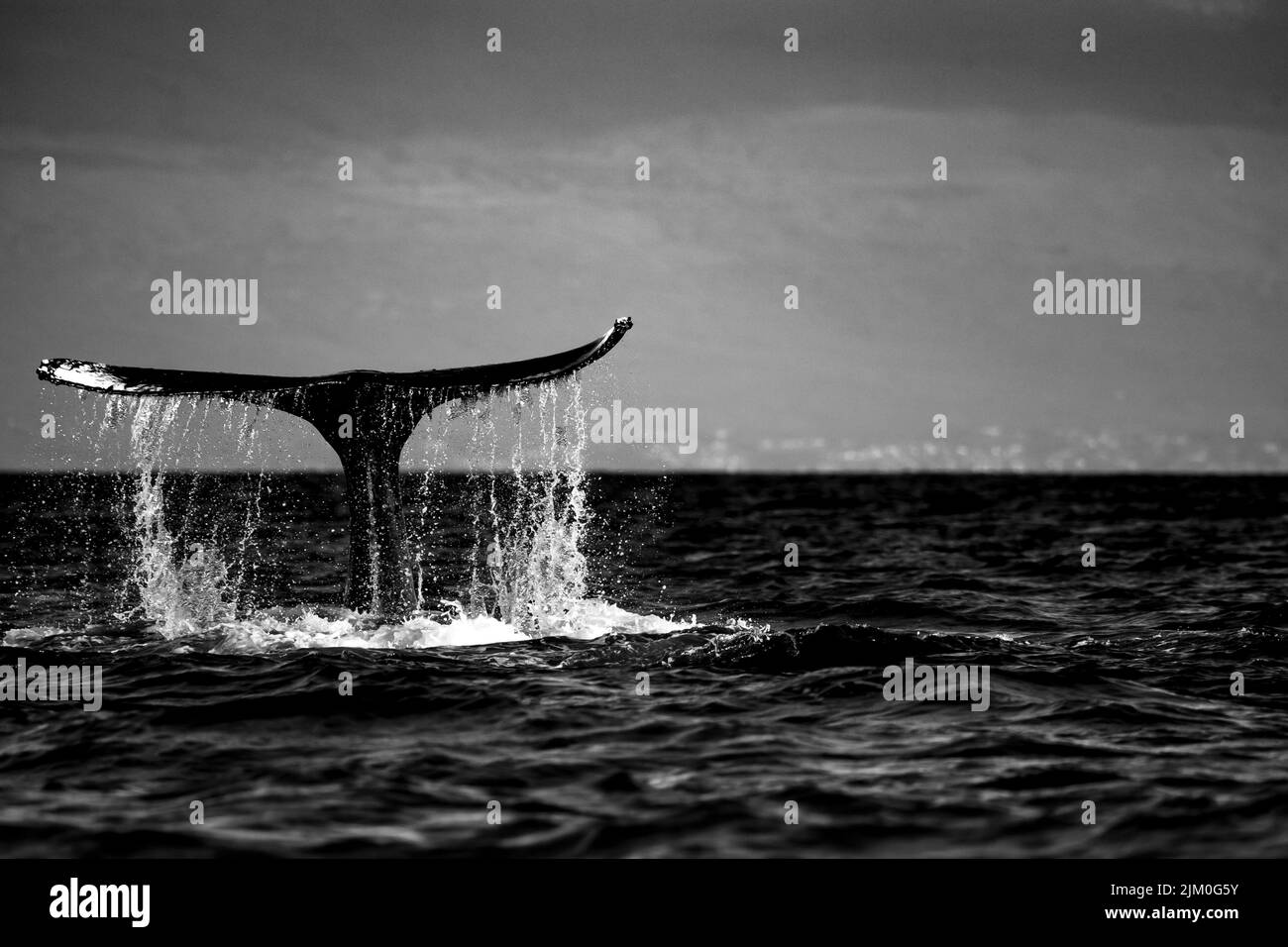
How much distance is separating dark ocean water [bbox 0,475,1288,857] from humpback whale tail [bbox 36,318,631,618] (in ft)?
2.82

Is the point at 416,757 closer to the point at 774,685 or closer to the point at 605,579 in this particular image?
the point at 774,685

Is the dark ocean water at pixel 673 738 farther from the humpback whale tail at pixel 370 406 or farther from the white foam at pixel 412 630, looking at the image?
the humpback whale tail at pixel 370 406

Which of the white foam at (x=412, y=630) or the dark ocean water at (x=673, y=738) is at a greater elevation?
the white foam at (x=412, y=630)

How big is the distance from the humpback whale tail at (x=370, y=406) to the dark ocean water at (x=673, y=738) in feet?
2.82

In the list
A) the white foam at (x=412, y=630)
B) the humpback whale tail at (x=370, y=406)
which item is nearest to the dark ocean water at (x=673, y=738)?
the white foam at (x=412, y=630)

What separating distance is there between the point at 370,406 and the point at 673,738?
16.7 feet

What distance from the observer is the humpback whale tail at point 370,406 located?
11977 mm

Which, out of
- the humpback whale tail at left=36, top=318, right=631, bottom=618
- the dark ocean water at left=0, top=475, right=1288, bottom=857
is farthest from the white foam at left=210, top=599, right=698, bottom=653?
the humpback whale tail at left=36, top=318, right=631, bottom=618

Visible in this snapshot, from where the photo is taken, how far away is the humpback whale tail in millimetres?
11977

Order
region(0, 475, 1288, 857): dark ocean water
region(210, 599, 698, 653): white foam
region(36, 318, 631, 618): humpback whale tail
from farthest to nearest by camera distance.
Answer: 1. region(210, 599, 698, 653): white foam
2. region(36, 318, 631, 618): humpback whale tail
3. region(0, 475, 1288, 857): dark ocean water

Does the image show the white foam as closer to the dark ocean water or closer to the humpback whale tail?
the dark ocean water

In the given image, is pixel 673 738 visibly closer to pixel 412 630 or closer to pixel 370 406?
pixel 412 630

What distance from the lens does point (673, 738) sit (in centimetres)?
920

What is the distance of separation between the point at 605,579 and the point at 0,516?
1253 inches
